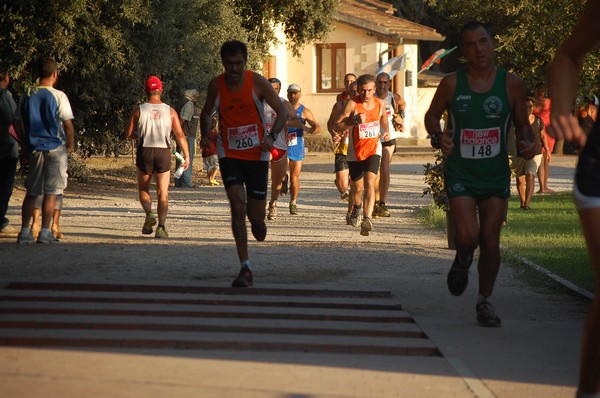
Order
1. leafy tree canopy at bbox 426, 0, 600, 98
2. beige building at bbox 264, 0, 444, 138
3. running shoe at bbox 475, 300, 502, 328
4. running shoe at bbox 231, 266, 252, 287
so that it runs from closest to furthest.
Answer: running shoe at bbox 475, 300, 502, 328 → running shoe at bbox 231, 266, 252, 287 → leafy tree canopy at bbox 426, 0, 600, 98 → beige building at bbox 264, 0, 444, 138

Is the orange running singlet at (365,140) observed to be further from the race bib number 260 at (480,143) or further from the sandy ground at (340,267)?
the race bib number 260 at (480,143)

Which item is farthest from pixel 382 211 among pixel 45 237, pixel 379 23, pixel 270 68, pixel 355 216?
pixel 379 23

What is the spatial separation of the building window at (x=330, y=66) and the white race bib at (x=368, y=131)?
102 feet

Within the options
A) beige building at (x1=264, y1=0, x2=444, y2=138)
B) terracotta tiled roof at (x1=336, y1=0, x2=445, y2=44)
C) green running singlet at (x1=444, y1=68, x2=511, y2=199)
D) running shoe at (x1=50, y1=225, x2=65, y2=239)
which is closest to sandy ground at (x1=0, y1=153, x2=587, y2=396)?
running shoe at (x1=50, y1=225, x2=65, y2=239)

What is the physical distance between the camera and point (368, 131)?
15.4 m

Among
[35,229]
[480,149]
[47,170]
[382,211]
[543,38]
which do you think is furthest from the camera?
[543,38]

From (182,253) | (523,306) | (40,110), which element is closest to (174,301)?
(523,306)

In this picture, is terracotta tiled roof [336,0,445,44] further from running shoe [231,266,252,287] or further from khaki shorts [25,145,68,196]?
running shoe [231,266,252,287]

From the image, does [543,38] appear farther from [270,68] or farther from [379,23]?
[379,23]

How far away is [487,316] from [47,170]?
5.92 meters

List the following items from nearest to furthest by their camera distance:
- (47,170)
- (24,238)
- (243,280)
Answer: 1. (243,280)
2. (47,170)
3. (24,238)

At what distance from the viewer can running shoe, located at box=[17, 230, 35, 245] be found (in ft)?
42.4

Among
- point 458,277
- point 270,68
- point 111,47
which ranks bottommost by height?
point 458,277

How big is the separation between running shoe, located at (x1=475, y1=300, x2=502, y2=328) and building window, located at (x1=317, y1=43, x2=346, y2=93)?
38.1 m
